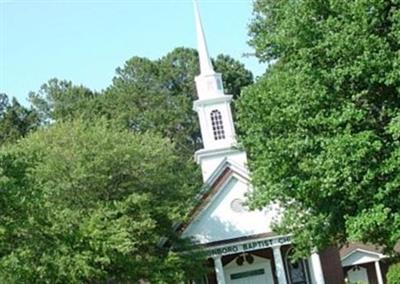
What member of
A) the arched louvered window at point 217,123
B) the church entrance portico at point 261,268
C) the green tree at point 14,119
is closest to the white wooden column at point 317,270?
the church entrance portico at point 261,268

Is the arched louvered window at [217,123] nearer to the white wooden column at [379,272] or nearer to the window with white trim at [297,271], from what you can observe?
the window with white trim at [297,271]

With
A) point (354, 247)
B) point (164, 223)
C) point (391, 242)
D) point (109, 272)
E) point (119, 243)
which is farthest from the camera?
point (354, 247)

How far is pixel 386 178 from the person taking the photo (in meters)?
16.2

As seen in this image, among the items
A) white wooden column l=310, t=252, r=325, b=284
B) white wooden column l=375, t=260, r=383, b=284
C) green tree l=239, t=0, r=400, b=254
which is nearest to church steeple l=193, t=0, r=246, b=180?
white wooden column l=310, t=252, r=325, b=284

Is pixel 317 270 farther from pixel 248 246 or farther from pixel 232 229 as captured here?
pixel 232 229

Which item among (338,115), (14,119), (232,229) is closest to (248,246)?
(232,229)

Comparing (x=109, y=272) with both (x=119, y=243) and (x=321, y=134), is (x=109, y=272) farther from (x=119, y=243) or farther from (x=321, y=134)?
(x=321, y=134)

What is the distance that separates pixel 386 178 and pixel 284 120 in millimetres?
2590

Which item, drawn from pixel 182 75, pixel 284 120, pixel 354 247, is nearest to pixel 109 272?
pixel 284 120

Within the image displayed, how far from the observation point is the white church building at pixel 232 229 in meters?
32.7

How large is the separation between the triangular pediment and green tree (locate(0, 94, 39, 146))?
1093 inches

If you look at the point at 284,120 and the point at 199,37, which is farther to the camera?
the point at 199,37

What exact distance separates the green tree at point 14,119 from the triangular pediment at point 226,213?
27.8 m

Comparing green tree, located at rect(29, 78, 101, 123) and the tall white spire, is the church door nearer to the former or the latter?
the tall white spire
